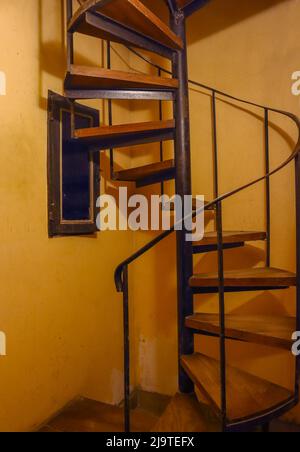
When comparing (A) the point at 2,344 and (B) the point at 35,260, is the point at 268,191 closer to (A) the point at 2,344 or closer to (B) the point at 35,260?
(B) the point at 35,260

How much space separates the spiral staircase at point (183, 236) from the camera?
150 cm

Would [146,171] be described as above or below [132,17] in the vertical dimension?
below

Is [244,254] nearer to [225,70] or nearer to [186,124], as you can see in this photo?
[186,124]

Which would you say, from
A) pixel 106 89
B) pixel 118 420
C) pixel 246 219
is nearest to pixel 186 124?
pixel 106 89

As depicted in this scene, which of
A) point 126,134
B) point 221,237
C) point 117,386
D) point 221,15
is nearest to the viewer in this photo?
point 221,237

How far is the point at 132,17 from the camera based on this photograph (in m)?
1.65

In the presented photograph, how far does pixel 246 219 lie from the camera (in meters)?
2.30

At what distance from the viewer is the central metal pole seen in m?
1.91

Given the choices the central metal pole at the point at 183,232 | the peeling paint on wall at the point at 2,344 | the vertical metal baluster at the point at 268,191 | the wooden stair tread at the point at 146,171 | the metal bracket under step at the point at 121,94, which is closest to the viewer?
the peeling paint on wall at the point at 2,344

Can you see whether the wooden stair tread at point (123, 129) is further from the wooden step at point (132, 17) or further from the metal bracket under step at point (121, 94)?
the wooden step at point (132, 17)

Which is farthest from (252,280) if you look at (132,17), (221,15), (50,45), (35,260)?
(221,15)

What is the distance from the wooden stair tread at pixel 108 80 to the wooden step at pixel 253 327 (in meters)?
1.36

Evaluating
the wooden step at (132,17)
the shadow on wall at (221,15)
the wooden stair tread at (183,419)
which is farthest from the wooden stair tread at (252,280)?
the shadow on wall at (221,15)

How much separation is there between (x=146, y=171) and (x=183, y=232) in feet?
1.65
